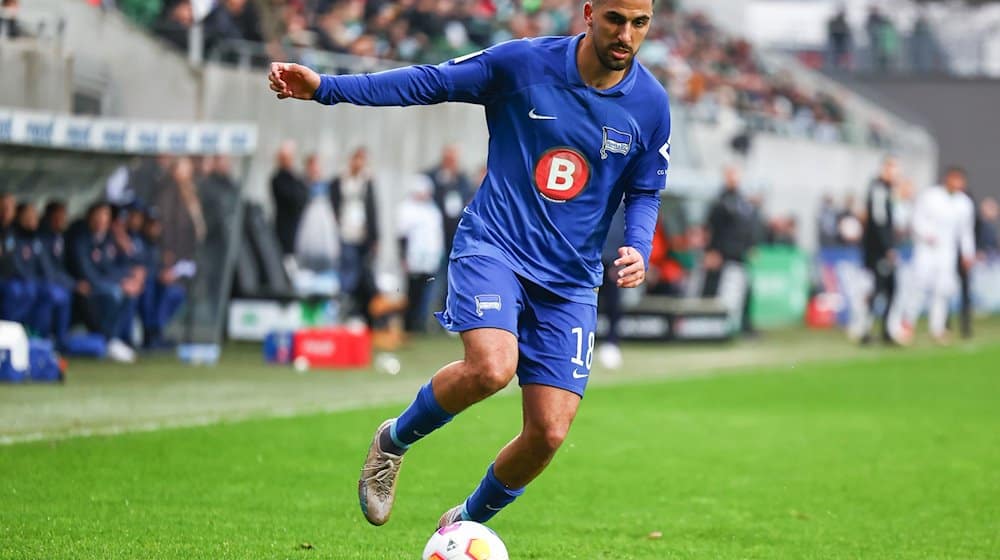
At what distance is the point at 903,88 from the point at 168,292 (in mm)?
38499

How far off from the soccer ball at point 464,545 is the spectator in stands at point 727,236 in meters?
17.4

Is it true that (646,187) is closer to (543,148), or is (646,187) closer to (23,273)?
(543,148)

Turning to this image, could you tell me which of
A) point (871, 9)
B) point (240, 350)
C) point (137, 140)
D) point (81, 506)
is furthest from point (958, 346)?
point (871, 9)

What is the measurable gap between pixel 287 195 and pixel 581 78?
43.8 feet

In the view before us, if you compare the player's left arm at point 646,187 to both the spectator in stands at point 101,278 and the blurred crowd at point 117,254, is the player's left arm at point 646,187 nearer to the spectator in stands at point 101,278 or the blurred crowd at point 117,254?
the blurred crowd at point 117,254

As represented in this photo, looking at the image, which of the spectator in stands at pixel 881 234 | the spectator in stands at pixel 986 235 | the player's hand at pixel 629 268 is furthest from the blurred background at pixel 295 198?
the player's hand at pixel 629 268

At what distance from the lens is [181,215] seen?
709 inches

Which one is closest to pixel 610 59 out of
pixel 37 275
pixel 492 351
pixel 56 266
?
pixel 492 351

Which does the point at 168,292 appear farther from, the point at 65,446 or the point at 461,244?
the point at 461,244

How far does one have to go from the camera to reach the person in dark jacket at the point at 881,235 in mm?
23344

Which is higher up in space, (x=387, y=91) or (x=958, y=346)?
(x=387, y=91)

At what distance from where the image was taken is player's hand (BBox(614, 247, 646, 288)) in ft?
21.6

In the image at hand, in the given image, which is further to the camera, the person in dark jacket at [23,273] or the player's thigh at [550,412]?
the person in dark jacket at [23,273]

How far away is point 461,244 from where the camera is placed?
6.80 metres
